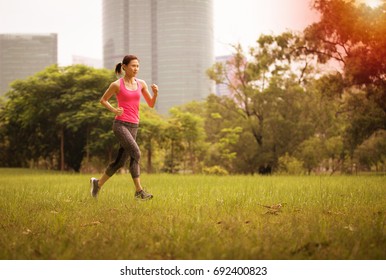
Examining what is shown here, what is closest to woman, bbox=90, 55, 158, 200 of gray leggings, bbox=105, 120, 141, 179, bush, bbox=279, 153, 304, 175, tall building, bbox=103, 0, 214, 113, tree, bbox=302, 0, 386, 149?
gray leggings, bbox=105, 120, 141, 179

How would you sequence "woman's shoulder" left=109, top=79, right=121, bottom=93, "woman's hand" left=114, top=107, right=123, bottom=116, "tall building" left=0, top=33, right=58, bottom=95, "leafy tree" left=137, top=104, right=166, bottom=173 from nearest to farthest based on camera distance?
1. "woman's hand" left=114, top=107, right=123, bottom=116
2. "woman's shoulder" left=109, top=79, right=121, bottom=93
3. "tall building" left=0, top=33, right=58, bottom=95
4. "leafy tree" left=137, top=104, right=166, bottom=173

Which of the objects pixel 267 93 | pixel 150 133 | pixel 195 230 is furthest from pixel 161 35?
pixel 195 230

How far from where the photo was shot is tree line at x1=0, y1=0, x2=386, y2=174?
2183 centimetres

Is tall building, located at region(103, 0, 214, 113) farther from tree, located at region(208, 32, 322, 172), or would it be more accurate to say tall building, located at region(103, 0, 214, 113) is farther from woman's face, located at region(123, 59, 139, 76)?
woman's face, located at region(123, 59, 139, 76)

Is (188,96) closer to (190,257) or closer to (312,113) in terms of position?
(312,113)

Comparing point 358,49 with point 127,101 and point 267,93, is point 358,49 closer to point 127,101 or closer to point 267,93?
point 267,93

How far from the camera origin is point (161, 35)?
36.6 meters

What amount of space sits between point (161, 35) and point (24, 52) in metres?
20.7

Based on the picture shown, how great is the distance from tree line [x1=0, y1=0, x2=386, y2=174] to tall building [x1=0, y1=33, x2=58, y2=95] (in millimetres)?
5528

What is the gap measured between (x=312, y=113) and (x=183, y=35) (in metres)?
13.3

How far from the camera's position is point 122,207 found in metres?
5.31

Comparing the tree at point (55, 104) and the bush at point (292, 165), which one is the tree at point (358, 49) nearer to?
the bush at point (292, 165)

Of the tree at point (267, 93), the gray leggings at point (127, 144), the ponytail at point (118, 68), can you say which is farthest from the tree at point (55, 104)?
the ponytail at point (118, 68)

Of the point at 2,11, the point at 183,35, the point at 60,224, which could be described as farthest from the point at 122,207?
the point at 183,35
